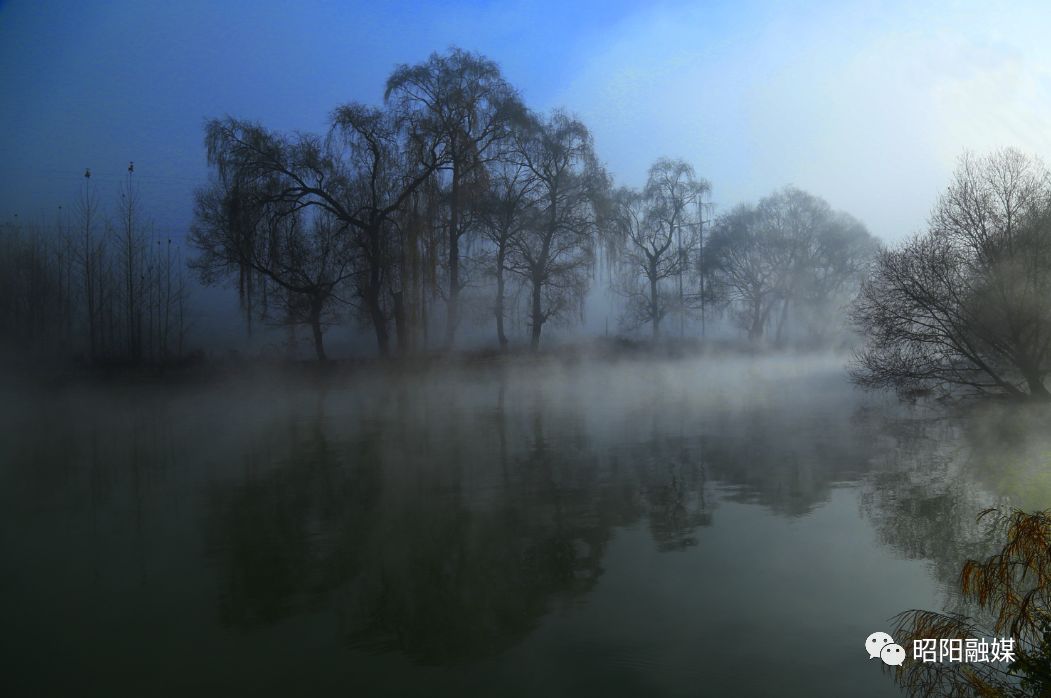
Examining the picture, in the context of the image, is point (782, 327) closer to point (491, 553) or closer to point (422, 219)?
point (422, 219)

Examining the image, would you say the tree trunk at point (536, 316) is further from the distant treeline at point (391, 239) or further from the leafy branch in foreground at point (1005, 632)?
the leafy branch in foreground at point (1005, 632)

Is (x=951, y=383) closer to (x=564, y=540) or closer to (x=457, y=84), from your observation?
(x=564, y=540)

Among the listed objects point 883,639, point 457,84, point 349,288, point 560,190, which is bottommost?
point 883,639

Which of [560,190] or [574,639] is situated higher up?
[560,190]

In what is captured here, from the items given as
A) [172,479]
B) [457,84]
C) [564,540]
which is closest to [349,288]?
[457,84]

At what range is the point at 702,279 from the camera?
38.1 metres

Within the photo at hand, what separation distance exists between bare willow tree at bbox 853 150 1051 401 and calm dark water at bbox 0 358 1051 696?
127 inches

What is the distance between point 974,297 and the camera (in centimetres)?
1702

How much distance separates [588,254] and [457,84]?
7.66 metres

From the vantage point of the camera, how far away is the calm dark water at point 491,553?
4602 mm

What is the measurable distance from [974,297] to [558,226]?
48.0 feet

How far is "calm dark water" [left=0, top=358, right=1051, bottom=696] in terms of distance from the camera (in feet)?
15.1

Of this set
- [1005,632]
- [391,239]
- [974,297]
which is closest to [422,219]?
[391,239]

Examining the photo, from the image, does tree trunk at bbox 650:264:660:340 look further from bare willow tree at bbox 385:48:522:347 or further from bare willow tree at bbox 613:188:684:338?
bare willow tree at bbox 385:48:522:347
